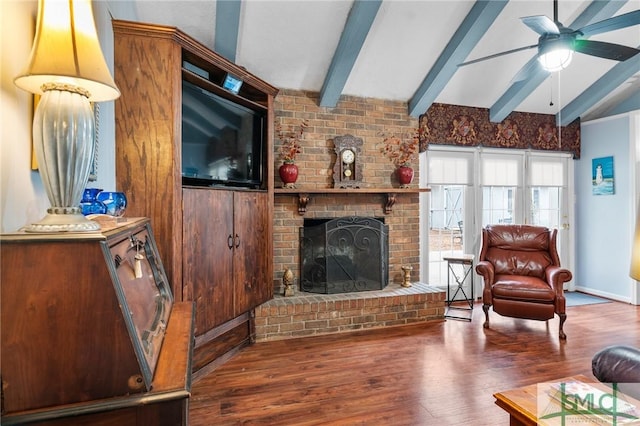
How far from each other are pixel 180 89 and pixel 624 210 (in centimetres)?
550

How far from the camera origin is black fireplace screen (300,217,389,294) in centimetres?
377

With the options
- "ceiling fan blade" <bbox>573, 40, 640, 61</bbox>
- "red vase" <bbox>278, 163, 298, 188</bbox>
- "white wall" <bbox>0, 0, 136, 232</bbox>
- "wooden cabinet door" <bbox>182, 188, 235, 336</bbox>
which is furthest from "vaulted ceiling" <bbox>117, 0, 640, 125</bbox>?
"white wall" <bbox>0, 0, 136, 232</bbox>

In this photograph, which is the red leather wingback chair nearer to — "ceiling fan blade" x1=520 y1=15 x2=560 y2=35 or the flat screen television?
"ceiling fan blade" x1=520 y1=15 x2=560 y2=35

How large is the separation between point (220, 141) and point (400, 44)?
6.95ft

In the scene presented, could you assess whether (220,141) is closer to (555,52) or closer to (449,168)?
(555,52)

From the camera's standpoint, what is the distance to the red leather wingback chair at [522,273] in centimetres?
332

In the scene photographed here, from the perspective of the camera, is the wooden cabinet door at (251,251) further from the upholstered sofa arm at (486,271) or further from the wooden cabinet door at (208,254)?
the upholstered sofa arm at (486,271)

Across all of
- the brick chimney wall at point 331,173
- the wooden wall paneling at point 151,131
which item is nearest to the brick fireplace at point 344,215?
the brick chimney wall at point 331,173

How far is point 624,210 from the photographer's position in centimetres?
450

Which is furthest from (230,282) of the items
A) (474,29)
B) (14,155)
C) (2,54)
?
(474,29)

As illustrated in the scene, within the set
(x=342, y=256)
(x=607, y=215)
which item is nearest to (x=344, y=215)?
(x=342, y=256)

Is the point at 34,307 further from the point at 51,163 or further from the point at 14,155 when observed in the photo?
the point at 14,155

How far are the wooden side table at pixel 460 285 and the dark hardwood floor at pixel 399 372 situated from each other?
33 cm

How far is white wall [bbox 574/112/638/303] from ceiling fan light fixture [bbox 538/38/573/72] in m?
2.84
